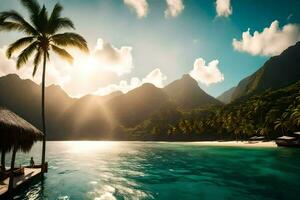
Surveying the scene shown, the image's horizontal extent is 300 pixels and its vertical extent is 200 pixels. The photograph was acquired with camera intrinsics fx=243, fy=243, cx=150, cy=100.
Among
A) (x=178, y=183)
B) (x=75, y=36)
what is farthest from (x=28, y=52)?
(x=178, y=183)

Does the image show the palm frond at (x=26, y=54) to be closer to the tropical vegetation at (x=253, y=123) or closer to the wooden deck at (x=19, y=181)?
the wooden deck at (x=19, y=181)

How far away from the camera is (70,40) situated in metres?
22.1

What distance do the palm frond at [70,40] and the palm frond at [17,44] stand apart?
75.6 inches

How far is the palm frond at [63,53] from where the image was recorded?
22.6 m

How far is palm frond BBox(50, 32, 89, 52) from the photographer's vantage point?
2195 cm

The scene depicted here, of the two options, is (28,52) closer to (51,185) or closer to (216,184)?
(51,185)

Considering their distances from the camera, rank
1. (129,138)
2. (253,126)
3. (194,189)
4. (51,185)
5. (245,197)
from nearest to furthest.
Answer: (245,197)
(194,189)
(51,185)
(253,126)
(129,138)

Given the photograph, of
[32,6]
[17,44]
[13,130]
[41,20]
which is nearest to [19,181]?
[13,130]

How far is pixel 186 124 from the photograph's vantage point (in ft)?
417

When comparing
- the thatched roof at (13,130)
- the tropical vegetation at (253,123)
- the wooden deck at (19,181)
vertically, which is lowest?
the wooden deck at (19,181)

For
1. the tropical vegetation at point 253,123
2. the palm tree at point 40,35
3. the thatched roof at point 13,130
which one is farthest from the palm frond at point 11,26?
the tropical vegetation at point 253,123

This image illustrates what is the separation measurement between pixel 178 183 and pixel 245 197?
6.75 meters

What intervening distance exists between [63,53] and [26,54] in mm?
3142

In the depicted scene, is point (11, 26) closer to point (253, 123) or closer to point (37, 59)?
point (37, 59)
